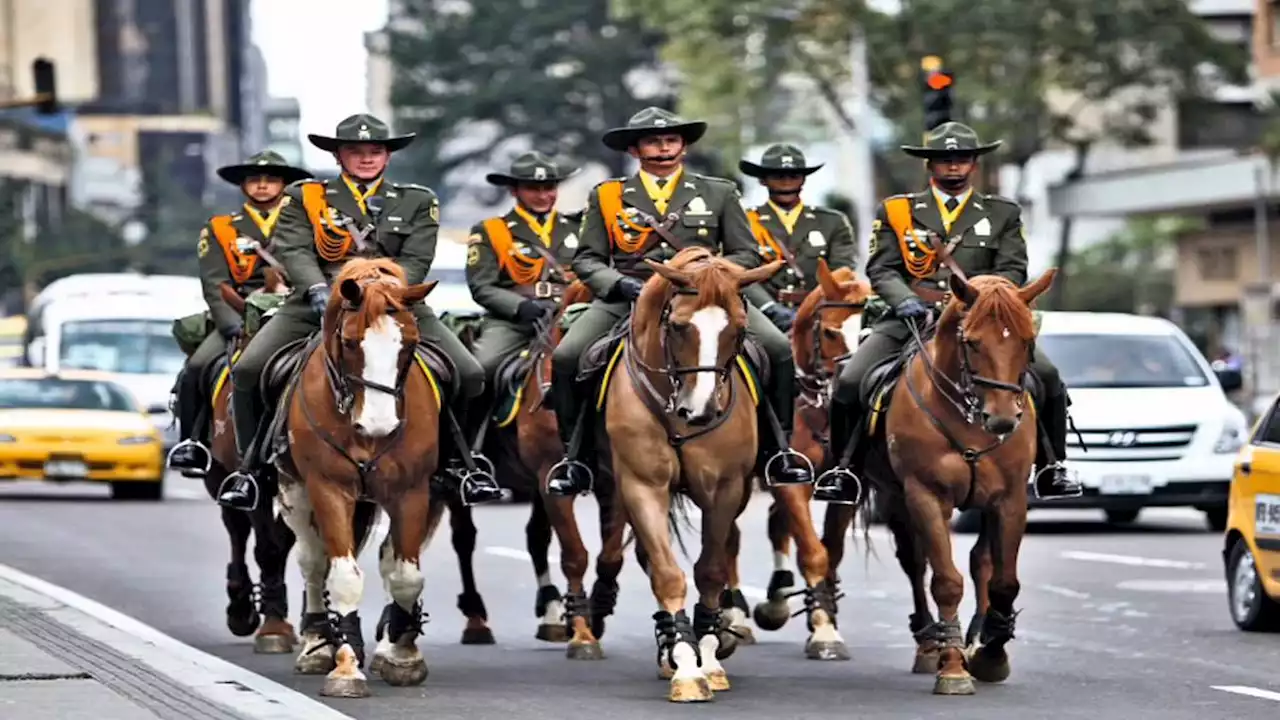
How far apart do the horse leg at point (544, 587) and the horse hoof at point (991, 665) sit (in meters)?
3.05

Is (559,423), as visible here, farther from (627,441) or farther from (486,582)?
(486,582)

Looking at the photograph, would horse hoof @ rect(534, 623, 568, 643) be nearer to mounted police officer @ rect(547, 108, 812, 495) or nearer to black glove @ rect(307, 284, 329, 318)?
mounted police officer @ rect(547, 108, 812, 495)

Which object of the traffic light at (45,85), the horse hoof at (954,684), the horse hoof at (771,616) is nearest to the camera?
the horse hoof at (954,684)

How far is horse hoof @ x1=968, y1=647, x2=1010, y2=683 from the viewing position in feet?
48.4

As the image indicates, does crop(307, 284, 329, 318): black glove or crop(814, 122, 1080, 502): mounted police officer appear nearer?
crop(307, 284, 329, 318): black glove

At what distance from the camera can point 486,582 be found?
72.2 ft

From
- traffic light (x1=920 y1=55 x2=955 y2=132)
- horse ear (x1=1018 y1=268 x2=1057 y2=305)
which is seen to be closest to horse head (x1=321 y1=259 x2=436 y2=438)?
horse ear (x1=1018 y1=268 x2=1057 y2=305)

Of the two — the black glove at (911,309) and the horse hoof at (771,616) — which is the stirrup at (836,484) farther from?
the horse hoof at (771,616)

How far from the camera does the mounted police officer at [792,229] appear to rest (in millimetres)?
18375

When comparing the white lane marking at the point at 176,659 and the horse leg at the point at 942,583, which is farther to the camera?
the horse leg at the point at 942,583

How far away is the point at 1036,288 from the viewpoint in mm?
14039

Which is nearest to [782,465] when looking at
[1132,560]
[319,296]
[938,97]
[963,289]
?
[963,289]

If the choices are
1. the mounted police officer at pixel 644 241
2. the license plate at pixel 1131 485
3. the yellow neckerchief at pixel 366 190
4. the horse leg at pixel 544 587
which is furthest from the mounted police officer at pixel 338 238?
the license plate at pixel 1131 485

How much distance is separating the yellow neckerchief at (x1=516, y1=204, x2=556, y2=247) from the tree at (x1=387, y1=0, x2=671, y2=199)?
2885 inches
